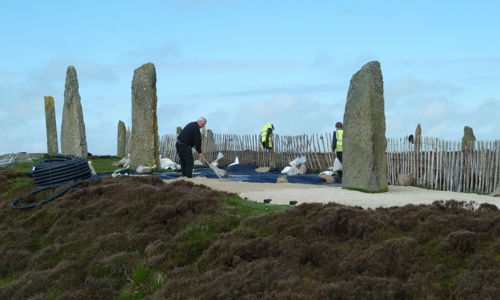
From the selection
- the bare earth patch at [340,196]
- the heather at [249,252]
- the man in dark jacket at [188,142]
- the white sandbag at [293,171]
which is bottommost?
the heather at [249,252]

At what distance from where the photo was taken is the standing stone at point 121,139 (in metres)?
44.0

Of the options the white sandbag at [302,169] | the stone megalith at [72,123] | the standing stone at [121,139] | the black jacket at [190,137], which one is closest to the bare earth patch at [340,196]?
the black jacket at [190,137]

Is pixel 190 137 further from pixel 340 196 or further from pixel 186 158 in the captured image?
pixel 340 196

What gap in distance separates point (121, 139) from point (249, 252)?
34.8 meters

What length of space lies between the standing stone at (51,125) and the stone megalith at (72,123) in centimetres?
581

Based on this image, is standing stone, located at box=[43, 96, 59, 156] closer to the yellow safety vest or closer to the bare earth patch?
the yellow safety vest

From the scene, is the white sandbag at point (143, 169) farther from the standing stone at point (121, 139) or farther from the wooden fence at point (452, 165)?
the standing stone at point (121, 139)

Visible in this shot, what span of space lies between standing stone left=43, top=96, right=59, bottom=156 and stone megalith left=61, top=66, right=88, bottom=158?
5805 millimetres

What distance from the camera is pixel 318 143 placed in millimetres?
31672

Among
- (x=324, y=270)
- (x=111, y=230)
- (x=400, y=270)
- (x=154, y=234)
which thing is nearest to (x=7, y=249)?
(x=111, y=230)

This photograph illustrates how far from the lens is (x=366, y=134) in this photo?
62.2 feet

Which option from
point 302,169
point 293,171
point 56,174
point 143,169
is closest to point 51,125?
point 143,169

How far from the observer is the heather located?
8.85m

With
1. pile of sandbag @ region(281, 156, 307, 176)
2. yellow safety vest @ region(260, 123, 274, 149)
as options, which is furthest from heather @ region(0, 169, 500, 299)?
yellow safety vest @ region(260, 123, 274, 149)
